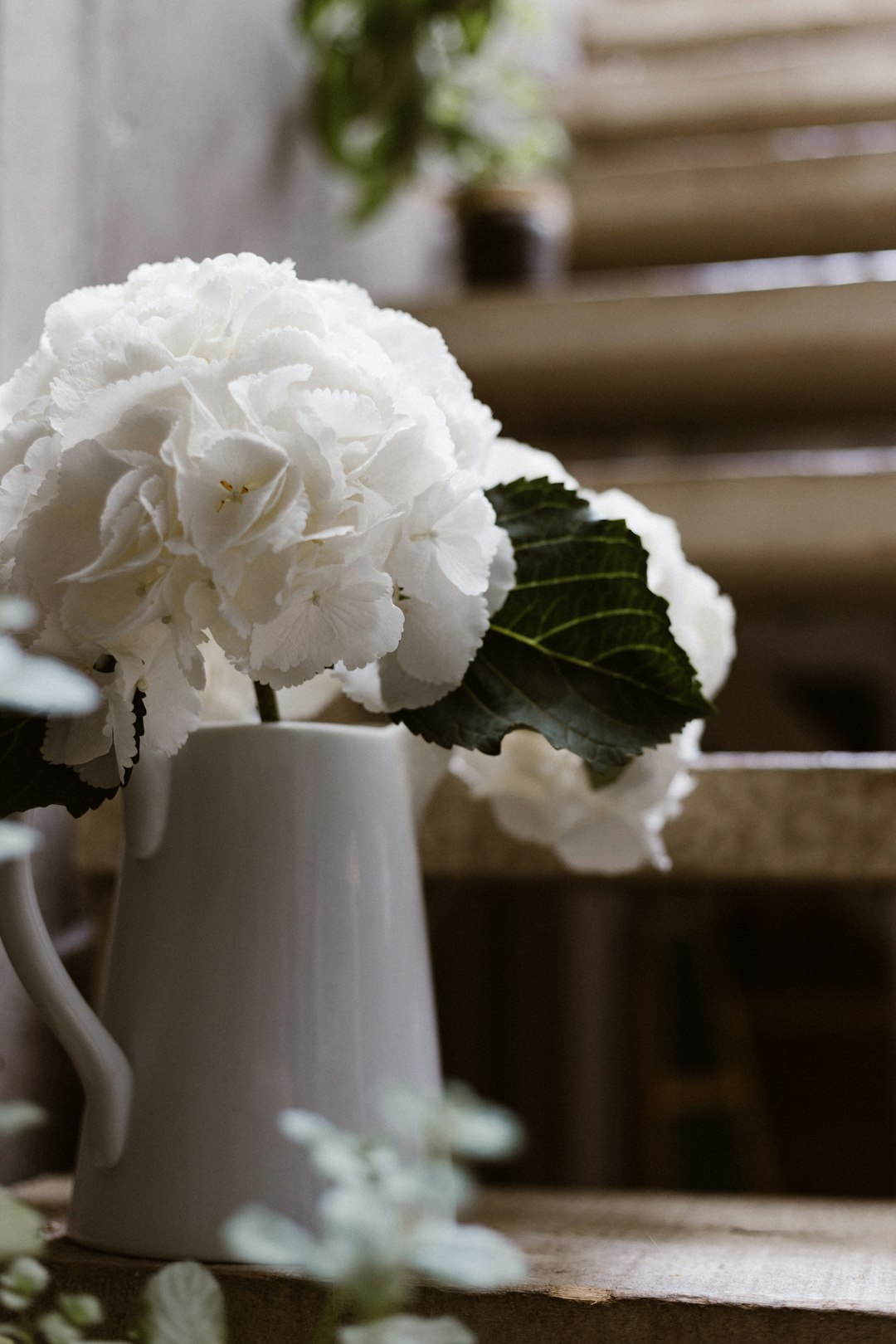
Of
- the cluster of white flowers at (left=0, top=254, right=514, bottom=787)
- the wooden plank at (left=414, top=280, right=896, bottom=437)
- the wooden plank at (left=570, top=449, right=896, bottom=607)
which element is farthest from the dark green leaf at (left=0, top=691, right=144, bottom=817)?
the wooden plank at (left=414, top=280, right=896, bottom=437)

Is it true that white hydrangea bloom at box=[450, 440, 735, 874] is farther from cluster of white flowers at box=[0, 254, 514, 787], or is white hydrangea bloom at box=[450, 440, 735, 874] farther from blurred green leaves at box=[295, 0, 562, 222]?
blurred green leaves at box=[295, 0, 562, 222]

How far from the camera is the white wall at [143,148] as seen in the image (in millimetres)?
741

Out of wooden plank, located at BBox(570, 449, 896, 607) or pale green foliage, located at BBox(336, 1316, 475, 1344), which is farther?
wooden plank, located at BBox(570, 449, 896, 607)

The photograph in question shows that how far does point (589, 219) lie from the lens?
5.62ft

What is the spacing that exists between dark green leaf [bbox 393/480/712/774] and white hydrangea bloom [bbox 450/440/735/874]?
5 centimetres

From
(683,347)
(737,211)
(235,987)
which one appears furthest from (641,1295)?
(737,211)

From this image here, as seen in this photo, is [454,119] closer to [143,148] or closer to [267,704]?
[143,148]

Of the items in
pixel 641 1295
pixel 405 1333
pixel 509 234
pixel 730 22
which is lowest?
pixel 641 1295

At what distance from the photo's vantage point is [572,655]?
0.54 metres

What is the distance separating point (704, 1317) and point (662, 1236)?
14cm

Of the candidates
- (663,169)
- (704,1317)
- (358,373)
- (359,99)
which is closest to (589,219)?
(663,169)

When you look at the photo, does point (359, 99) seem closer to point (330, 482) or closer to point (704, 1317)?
point (330, 482)

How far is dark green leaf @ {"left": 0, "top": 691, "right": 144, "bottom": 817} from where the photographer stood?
470 millimetres

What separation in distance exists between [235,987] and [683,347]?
3.24 ft
